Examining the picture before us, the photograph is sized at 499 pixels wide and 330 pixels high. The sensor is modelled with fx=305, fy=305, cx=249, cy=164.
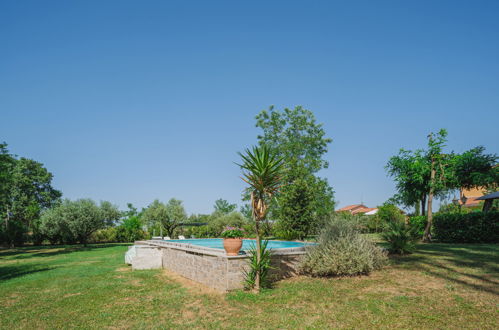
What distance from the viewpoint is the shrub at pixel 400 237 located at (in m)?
11.8

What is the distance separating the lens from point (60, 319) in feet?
21.3

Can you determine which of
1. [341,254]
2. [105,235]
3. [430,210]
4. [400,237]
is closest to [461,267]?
[400,237]

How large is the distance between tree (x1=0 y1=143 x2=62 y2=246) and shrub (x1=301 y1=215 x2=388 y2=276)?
35601 millimetres

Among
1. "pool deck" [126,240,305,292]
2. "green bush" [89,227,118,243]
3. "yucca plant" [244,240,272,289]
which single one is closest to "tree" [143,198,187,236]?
"green bush" [89,227,118,243]

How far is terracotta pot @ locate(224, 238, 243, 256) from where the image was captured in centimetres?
826

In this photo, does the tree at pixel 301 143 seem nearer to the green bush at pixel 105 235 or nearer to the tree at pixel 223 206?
the green bush at pixel 105 235

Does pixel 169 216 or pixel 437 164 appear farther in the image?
pixel 169 216

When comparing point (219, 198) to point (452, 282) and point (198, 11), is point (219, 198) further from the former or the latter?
point (452, 282)

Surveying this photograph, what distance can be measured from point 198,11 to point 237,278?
44.5 ft

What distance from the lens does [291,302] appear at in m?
6.91

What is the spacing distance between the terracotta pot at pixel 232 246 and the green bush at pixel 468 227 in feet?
54.3

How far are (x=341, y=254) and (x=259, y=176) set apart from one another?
11.0 feet

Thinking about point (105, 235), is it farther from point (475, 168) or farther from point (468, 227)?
point (475, 168)

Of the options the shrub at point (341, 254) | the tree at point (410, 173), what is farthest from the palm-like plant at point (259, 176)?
the tree at point (410, 173)
